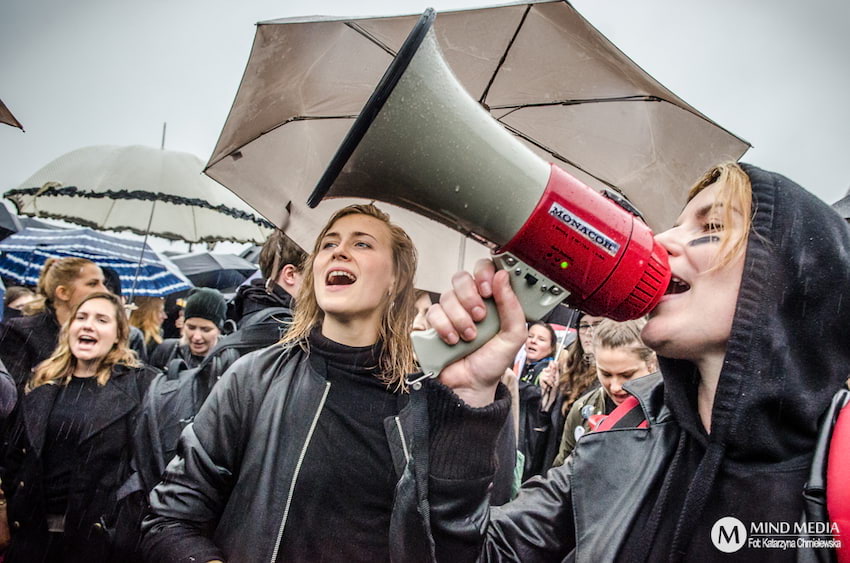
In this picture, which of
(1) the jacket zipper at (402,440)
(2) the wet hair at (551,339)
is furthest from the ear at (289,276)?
(2) the wet hair at (551,339)

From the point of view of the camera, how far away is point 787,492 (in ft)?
4.10

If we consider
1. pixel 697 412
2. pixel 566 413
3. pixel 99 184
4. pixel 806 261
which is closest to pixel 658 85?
pixel 806 261

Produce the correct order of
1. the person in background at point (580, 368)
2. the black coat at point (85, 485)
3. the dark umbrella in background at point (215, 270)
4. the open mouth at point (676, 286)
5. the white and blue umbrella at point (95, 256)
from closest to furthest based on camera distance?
the open mouth at point (676, 286)
the black coat at point (85, 485)
the person in background at point (580, 368)
the white and blue umbrella at point (95, 256)
the dark umbrella in background at point (215, 270)

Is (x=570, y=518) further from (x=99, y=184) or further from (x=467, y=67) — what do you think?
(x=99, y=184)

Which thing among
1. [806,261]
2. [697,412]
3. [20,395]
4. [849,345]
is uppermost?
[806,261]

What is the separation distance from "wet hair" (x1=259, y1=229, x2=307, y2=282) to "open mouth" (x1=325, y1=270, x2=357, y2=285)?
116 cm

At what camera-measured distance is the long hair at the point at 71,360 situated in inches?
133

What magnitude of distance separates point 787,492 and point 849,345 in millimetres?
402

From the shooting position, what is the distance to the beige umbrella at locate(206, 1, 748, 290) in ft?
8.12

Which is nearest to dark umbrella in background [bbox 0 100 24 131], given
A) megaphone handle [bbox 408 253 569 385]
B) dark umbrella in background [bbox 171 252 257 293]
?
megaphone handle [bbox 408 253 569 385]

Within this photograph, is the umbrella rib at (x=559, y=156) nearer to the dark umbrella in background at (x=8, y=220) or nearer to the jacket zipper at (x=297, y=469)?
the jacket zipper at (x=297, y=469)

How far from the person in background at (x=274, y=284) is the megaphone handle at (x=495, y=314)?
1.83 m

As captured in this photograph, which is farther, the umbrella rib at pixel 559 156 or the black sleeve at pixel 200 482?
the umbrella rib at pixel 559 156

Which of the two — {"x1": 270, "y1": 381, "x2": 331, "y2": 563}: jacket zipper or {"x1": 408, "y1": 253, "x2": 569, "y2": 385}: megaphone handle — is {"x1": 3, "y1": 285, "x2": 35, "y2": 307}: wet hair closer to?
{"x1": 270, "y1": 381, "x2": 331, "y2": 563}: jacket zipper
